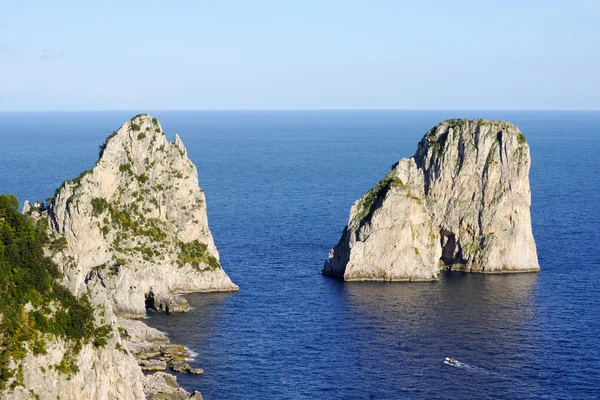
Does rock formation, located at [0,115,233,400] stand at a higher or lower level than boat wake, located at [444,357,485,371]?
higher

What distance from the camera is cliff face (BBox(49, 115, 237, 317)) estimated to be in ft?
398

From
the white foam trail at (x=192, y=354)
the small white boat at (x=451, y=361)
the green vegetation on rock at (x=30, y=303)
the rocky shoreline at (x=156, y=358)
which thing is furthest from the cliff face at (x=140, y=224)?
the green vegetation on rock at (x=30, y=303)

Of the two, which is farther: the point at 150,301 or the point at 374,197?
the point at 374,197

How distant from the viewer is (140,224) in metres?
130

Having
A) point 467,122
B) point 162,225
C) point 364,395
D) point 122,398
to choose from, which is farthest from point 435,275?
point 122,398

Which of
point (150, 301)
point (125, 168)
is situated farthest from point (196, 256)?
point (125, 168)

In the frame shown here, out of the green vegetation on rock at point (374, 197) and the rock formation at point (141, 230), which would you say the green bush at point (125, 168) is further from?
the green vegetation on rock at point (374, 197)

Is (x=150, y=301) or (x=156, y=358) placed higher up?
(x=150, y=301)

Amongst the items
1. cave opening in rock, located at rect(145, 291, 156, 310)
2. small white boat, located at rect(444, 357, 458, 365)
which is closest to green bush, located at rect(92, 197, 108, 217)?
cave opening in rock, located at rect(145, 291, 156, 310)

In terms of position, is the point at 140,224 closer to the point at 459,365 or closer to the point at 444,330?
the point at 444,330

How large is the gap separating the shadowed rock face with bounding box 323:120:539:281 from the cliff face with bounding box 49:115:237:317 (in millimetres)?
22143

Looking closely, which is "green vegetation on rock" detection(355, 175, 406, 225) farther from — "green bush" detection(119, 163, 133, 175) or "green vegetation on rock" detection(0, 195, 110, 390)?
"green vegetation on rock" detection(0, 195, 110, 390)

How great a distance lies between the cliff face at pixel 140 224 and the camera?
121 m

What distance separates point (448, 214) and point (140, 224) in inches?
1924
